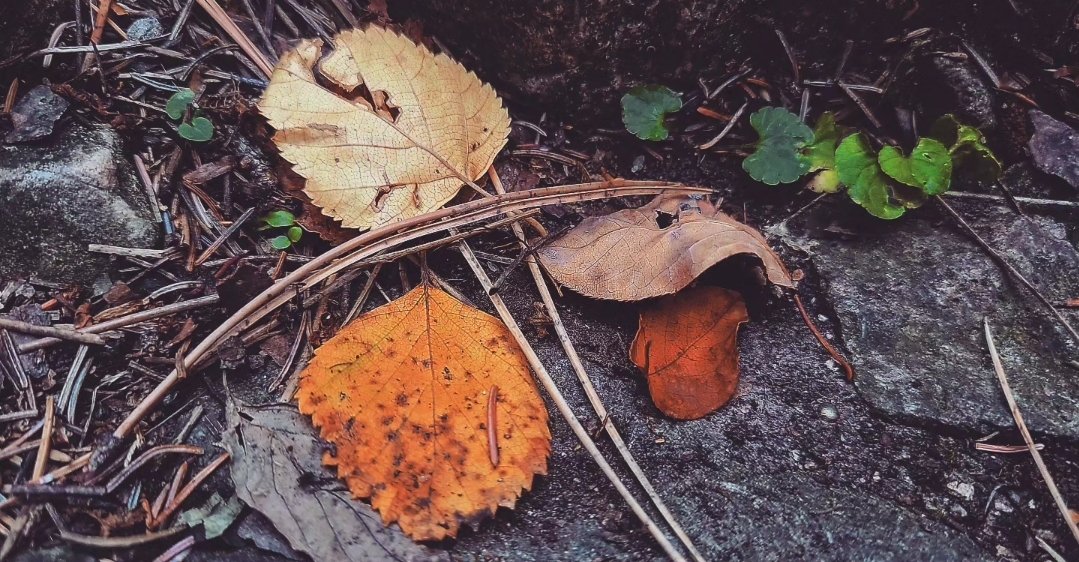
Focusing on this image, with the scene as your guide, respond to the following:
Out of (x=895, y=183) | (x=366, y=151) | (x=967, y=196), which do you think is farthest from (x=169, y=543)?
(x=967, y=196)

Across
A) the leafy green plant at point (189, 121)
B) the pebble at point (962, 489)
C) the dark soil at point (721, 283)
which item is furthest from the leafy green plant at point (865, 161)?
the leafy green plant at point (189, 121)

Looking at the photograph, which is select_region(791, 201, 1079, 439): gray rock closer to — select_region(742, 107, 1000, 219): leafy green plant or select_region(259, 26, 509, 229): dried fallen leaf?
select_region(742, 107, 1000, 219): leafy green plant

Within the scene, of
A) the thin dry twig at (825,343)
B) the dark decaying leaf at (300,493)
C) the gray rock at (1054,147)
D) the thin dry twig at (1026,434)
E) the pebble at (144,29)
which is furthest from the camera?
the gray rock at (1054,147)

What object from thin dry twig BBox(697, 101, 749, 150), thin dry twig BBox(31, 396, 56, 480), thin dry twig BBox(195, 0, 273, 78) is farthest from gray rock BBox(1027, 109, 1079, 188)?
thin dry twig BBox(31, 396, 56, 480)

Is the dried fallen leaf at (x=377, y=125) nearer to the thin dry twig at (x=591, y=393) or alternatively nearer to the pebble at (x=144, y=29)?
the thin dry twig at (x=591, y=393)

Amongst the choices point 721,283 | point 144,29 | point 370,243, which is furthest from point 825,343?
point 144,29

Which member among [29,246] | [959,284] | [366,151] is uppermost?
[366,151]

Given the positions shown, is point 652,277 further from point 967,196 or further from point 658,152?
point 967,196
